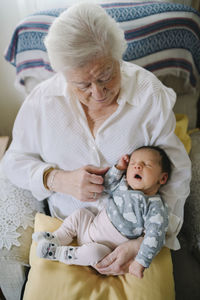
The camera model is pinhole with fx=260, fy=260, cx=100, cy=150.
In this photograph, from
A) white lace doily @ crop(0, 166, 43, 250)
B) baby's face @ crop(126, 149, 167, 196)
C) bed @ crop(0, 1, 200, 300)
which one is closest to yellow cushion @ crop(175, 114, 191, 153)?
bed @ crop(0, 1, 200, 300)

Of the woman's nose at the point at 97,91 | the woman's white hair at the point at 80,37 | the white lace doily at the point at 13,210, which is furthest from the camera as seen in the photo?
the white lace doily at the point at 13,210

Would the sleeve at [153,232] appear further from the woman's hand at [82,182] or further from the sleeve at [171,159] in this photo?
the woman's hand at [82,182]

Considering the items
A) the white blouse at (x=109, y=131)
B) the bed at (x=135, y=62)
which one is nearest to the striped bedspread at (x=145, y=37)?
the bed at (x=135, y=62)

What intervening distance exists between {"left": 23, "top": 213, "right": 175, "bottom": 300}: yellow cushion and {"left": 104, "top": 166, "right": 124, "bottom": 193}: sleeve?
1.09 ft

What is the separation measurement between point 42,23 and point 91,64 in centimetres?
56

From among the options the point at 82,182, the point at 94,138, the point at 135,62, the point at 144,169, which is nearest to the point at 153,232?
the point at 144,169

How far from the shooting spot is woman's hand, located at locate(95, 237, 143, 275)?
987 mm

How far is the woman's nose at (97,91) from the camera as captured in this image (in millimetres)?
932

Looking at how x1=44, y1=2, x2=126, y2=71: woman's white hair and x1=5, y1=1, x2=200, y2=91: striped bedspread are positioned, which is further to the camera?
x1=5, y1=1, x2=200, y2=91: striped bedspread

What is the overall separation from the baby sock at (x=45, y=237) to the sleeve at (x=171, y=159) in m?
0.46

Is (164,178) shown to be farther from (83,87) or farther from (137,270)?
(83,87)

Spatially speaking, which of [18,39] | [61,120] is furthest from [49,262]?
[18,39]

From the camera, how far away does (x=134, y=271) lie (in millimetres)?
917

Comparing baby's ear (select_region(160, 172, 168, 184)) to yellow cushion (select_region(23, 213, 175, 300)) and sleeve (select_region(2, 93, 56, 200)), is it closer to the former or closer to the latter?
yellow cushion (select_region(23, 213, 175, 300))
